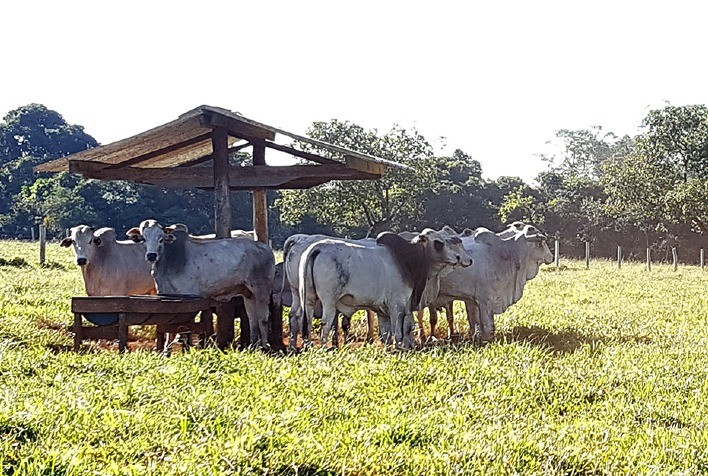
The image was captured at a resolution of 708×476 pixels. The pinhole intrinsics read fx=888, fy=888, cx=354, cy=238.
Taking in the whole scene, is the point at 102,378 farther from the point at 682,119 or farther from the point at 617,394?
the point at 682,119

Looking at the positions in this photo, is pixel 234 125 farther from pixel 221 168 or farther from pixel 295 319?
pixel 295 319

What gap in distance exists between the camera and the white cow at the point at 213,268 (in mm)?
9422

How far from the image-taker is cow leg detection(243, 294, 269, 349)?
9891 millimetres

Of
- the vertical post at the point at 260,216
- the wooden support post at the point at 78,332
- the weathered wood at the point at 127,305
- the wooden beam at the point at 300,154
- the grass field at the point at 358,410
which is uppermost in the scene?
the wooden beam at the point at 300,154

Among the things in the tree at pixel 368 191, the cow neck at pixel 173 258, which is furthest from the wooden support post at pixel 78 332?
the tree at pixel 368 191

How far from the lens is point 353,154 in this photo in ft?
32.1

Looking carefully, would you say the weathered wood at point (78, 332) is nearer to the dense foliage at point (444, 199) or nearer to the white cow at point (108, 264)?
the white cow at point (108, 264)

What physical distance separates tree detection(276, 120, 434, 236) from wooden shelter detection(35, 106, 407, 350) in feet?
60.5

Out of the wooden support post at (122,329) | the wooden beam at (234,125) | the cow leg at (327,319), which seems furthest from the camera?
the wooden beam at (234,125)

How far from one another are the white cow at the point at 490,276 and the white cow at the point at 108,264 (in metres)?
3.76

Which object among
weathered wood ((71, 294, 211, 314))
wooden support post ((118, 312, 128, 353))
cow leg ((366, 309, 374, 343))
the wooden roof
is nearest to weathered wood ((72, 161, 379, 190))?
the wooden roof

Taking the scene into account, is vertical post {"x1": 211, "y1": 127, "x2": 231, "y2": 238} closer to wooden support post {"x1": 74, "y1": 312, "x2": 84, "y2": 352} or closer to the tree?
wooden support post {"x1": 74, "y1": 312, "x2": 84, "y2": 352}

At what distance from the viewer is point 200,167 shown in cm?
1080

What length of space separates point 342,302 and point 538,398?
3.15m
